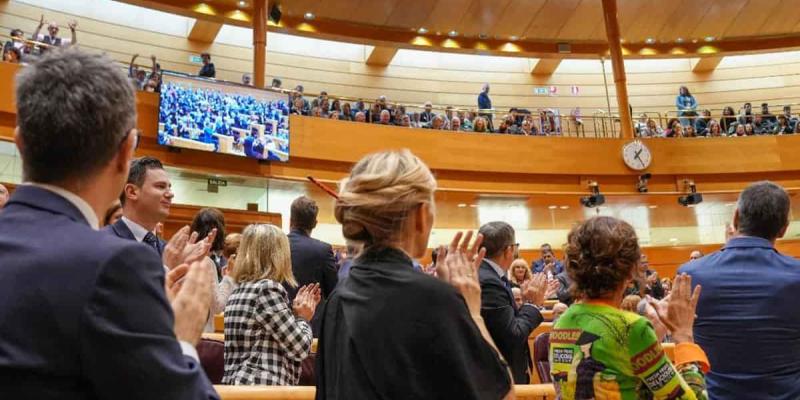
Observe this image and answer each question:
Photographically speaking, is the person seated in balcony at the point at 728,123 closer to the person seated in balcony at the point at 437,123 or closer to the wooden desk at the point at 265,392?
the person seated in balcony at the point at 437,123

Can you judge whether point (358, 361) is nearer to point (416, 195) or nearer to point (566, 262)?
point (416, 195)

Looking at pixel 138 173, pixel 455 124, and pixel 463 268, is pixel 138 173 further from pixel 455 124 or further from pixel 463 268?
pixel 455 124

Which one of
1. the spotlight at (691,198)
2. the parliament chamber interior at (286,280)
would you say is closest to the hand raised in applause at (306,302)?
the parliament chamber interior at (286,280)

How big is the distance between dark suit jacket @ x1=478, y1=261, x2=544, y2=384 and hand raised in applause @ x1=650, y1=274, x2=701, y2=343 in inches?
35.8

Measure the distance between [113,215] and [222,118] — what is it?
26.1 ft

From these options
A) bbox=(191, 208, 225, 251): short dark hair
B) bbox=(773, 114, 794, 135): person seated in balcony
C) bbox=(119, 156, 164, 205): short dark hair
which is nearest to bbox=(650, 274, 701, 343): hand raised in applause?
bbox=(119, 156, 164, 205): short dark hair

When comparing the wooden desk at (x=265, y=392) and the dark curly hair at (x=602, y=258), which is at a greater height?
the dark curly hair at (x=602, y=258)

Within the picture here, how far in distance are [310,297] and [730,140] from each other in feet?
43.9

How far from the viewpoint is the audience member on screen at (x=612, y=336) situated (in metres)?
1.56

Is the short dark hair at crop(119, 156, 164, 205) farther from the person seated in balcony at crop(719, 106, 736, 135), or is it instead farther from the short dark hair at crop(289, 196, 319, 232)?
the person seated in balcony at crop(719, 106, 736, 135)

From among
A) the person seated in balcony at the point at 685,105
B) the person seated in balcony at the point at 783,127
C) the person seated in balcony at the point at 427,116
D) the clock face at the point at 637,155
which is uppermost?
the person seated in balcony at the point at 685,105

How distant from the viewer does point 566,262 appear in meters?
1.82

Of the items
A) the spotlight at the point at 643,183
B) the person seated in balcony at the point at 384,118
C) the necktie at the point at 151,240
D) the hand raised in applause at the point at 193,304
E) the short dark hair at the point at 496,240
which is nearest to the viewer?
the hand raised in applause at the point at 193,304

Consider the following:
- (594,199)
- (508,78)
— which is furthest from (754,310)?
(508,78)
